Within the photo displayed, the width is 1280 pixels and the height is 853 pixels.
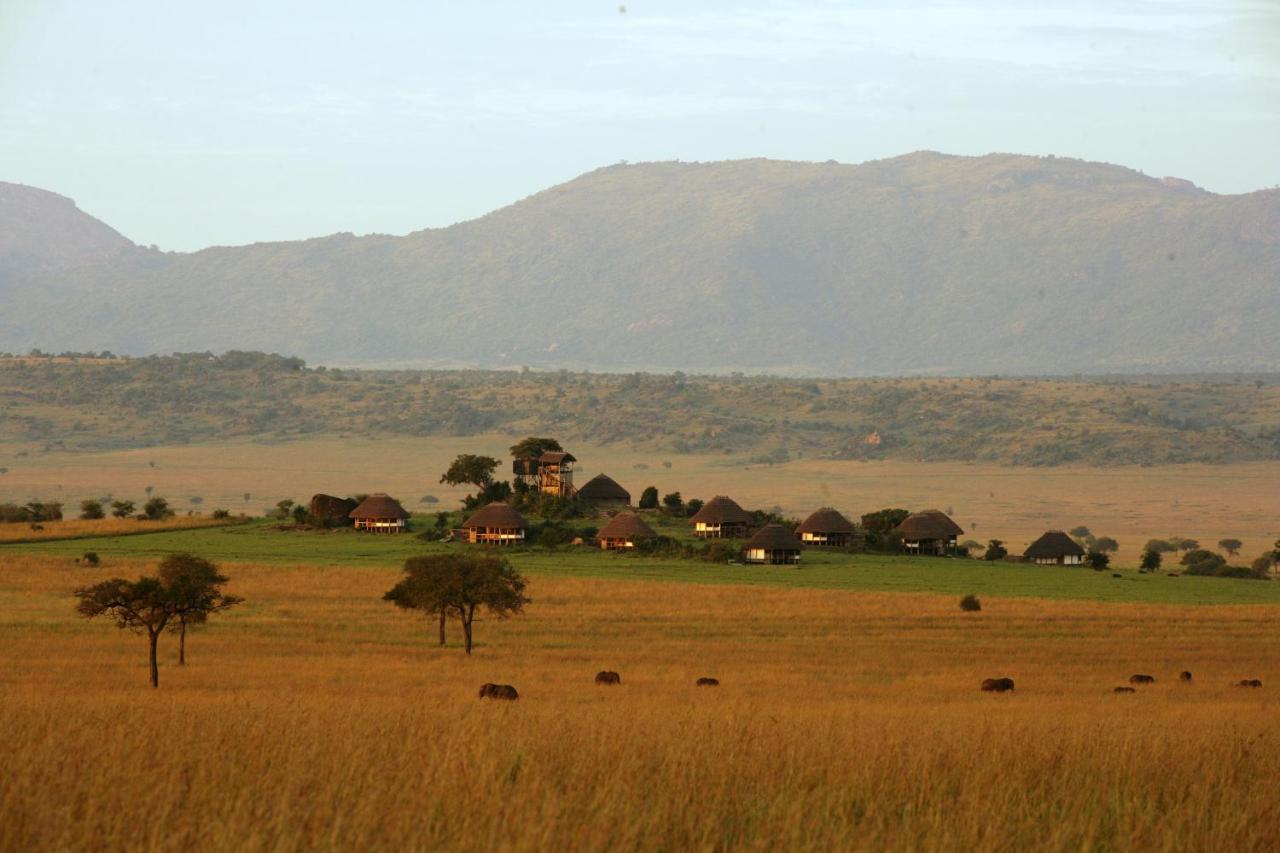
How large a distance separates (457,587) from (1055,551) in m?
48.5

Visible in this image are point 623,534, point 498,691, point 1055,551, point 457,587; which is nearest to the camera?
point 498,691

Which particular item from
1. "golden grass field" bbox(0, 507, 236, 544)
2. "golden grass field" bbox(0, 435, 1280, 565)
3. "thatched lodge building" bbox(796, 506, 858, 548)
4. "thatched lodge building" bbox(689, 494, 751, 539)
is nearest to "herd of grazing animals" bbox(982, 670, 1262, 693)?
"thatched lodge building" bbox(689, 494, 751, 539)

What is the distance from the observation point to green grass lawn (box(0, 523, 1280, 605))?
231 feet

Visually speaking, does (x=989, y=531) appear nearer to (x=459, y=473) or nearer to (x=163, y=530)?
(x=459, y=473)

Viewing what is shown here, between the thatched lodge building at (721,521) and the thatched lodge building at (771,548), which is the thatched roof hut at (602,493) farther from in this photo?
the thatched lodge building at (771,548)

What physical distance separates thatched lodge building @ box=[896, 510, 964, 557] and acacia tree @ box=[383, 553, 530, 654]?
43643mm

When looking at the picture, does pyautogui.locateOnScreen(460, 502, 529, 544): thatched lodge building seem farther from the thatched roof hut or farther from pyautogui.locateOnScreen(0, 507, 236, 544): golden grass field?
pyautogui.locateOnScreen(0, 507, 236, 544): golden grass field

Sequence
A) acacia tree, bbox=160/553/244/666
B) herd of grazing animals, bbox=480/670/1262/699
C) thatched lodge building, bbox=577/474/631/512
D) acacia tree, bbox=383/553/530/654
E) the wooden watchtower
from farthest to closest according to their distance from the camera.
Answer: the wooden watchtower, thatched lodge building, bbox=577/474/631/512, acacia tree, bbox=383/553/530/654, acacia tree, bbox=160/553/244/666, herd of grazing animals, bbox=480/670/1262/699

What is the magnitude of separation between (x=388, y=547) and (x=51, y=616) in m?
30.3

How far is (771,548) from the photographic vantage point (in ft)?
274

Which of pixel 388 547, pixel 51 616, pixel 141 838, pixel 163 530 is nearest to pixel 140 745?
pixel 141 838

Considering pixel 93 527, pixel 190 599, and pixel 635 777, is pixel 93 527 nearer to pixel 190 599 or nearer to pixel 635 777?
pixel 190 599

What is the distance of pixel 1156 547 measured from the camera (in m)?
115

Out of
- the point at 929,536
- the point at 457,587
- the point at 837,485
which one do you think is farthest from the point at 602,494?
the point at 837,485
